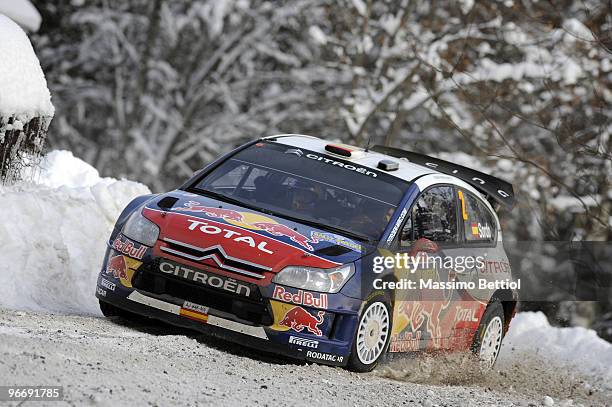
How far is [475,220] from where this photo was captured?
9.68 m

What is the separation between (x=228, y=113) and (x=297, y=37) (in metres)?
2.69

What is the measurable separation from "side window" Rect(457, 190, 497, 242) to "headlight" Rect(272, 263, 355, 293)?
84.7 inches

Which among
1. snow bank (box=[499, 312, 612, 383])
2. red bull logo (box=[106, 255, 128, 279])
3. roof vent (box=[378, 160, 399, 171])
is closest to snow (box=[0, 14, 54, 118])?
red bull logo (box=[106, 255, 128, 279])

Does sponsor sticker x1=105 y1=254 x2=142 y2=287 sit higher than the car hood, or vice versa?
the car hood

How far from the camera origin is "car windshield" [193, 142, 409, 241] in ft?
27.5

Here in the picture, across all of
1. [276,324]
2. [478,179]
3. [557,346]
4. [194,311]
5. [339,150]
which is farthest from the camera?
[557,346]

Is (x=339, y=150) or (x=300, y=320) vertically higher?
(x=339, y=150)

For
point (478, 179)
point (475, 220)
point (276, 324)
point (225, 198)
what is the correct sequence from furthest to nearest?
1. point (478, 179)
2. point (475, 220)
3. point (225, 198)
4. point (276, 324)

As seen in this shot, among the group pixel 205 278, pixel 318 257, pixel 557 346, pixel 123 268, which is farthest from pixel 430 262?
pixel 557 346

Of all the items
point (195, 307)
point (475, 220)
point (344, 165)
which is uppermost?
point (344, 165)

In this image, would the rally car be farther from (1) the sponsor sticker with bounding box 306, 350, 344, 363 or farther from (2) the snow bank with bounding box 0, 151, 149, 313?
(2) the snow bank with bounding box 0, 151, 149, 313

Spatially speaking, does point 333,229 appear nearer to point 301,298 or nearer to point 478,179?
point 301,298

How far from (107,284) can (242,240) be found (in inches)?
44.2

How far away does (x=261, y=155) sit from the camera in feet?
30.0
